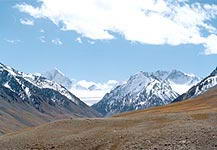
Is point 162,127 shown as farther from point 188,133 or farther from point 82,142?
point 82,142

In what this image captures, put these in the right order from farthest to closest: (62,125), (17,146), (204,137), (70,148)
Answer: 1. (62,125)
2. (17,146)
3. (70,148)
4. (204,137)

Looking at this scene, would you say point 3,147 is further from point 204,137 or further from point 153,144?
point 204,137

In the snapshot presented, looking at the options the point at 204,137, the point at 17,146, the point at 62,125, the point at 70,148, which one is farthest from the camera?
the point at 62,125

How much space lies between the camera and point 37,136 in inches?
2931

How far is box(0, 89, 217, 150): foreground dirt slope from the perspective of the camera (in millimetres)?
61781

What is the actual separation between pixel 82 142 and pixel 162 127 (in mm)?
11112

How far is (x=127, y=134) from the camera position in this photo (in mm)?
66812

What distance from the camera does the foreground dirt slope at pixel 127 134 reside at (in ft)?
203

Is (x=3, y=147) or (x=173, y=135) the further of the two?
(x=3, y=147)

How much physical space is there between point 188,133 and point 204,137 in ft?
7.99

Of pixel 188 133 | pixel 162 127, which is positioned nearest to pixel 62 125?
pixel 162 127

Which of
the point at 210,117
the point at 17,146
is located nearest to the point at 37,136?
the point at 17,146

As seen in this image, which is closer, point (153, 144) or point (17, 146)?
point (153, 144)

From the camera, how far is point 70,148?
6712cm
